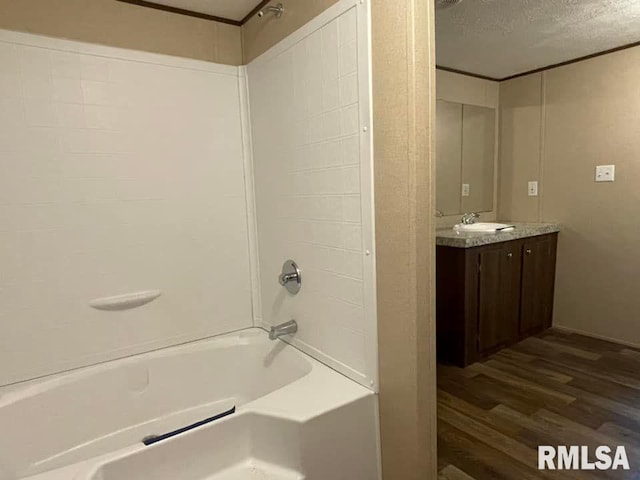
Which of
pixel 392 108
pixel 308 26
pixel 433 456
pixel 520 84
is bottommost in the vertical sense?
pixel 433 456

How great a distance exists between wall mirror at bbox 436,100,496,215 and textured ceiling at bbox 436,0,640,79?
1.28 ft

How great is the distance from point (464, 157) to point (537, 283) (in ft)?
3.80

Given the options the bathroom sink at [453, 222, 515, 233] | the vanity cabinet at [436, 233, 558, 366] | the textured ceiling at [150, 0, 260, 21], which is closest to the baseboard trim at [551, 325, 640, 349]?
the vanity cabinet at [436, 233, 558, 366]

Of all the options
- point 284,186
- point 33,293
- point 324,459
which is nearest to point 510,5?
point 284,186

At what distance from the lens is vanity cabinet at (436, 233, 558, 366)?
2.56 meters

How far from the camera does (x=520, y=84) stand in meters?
3.31

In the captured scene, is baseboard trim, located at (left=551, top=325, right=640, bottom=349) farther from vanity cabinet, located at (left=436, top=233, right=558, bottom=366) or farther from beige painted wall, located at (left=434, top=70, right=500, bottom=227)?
beige painted wall, located at (left=434, top=70, right=500, bottom=227)

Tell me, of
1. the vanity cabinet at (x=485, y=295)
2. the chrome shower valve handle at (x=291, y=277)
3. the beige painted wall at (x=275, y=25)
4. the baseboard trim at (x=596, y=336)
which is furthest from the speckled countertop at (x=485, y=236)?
the beige painted wall at (x=275, y=25)

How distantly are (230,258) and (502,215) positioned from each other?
8.51ft

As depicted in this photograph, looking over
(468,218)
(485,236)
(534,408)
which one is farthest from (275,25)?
(534,408)

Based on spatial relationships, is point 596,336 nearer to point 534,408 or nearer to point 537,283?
point 537,283

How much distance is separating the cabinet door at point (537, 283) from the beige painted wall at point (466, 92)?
0.56 meters

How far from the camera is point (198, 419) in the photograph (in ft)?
6.20

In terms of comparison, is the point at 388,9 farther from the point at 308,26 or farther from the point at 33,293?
the point at 33,293
